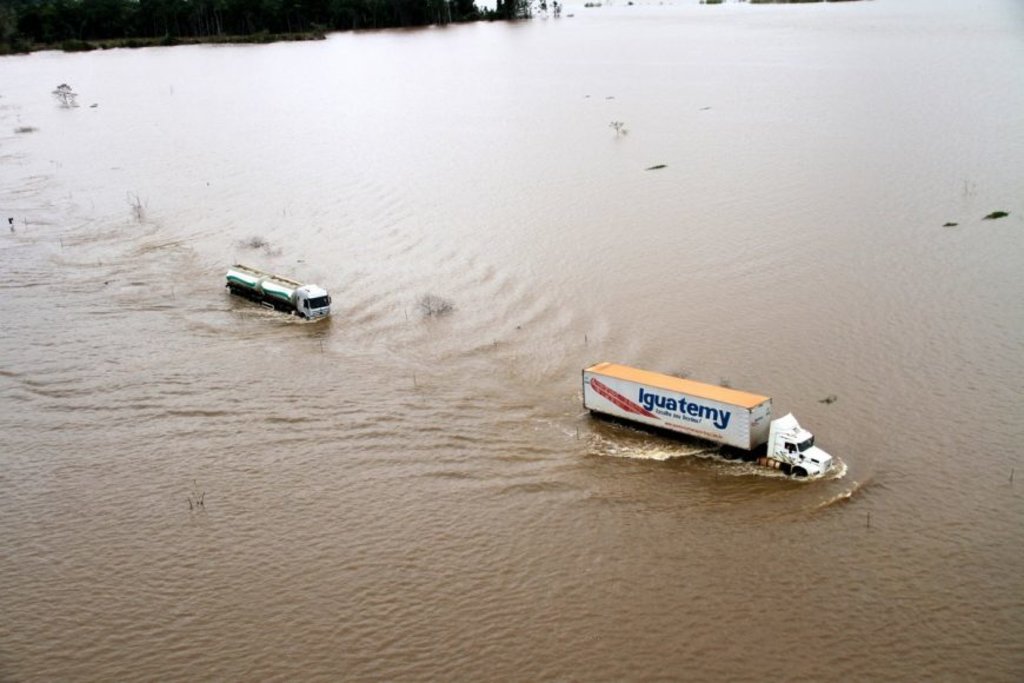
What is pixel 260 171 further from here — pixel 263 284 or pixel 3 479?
pixel 3 479

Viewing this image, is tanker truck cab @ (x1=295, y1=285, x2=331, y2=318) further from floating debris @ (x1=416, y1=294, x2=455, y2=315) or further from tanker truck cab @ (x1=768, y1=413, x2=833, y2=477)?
tanker truck cab @ (x1=768, y1=413, x2=833, y2=477)

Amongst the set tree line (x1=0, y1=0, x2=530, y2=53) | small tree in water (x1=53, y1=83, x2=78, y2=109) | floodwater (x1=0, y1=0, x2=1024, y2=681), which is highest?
tree line (x1=0, y1=0, x2=530, y2=53)

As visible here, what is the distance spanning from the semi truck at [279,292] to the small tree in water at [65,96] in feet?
232

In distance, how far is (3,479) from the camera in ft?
95.7

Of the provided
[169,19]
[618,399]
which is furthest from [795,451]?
[169,19]

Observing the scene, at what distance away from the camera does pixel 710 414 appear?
2791cm

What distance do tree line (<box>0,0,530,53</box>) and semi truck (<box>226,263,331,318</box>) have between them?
417ft

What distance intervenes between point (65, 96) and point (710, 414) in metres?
98.1

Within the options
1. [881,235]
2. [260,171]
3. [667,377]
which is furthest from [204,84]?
[667,377]

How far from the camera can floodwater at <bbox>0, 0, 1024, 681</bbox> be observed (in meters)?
21.8

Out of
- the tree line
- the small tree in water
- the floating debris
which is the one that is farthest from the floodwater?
the tree line

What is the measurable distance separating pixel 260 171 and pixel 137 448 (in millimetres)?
42250

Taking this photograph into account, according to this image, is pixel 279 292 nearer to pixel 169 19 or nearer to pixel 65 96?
pixel 65 96

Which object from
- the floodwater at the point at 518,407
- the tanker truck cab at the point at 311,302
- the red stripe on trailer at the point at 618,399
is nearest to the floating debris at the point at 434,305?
the floodwater at the point at 518,407
